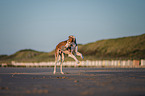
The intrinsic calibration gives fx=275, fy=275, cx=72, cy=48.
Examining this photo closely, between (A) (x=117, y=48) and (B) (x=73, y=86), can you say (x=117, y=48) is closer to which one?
(A) (x=117, y=48)

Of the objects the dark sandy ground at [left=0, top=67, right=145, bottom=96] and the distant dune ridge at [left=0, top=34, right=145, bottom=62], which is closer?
the dark sandy ground at [left=0, top=67, right=145, bottom=96]

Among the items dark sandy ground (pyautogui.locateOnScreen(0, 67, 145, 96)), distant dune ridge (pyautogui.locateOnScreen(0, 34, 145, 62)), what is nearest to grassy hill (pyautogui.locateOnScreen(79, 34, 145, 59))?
distant dune ridge (pyautogui.locateOnScreen(0, 34, 145, 62))

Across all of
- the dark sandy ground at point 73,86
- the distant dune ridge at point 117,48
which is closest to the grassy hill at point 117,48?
the distant dune ridge at point 117,48

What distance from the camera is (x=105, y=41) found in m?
178

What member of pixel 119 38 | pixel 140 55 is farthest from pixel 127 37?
pixel 140 55

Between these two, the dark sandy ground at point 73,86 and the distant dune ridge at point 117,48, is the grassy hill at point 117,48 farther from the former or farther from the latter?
the dark sandy ground at point 73,86

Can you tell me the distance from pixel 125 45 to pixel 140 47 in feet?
56.1

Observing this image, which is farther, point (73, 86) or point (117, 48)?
point (117, 48)

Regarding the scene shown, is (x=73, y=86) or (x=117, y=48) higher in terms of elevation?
(x=117, y=48)

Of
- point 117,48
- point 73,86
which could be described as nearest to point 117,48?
point 117,48

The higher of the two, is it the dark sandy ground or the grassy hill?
the grassy hill

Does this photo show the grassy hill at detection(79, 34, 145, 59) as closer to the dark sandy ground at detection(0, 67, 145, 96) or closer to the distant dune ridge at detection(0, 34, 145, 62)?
the distant dune ridge at detection(0, 34, 145, 62)

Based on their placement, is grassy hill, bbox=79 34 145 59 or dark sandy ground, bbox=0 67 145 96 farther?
grassy hill, bbox=79 34 145 59

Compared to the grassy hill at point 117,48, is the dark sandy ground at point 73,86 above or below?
below
